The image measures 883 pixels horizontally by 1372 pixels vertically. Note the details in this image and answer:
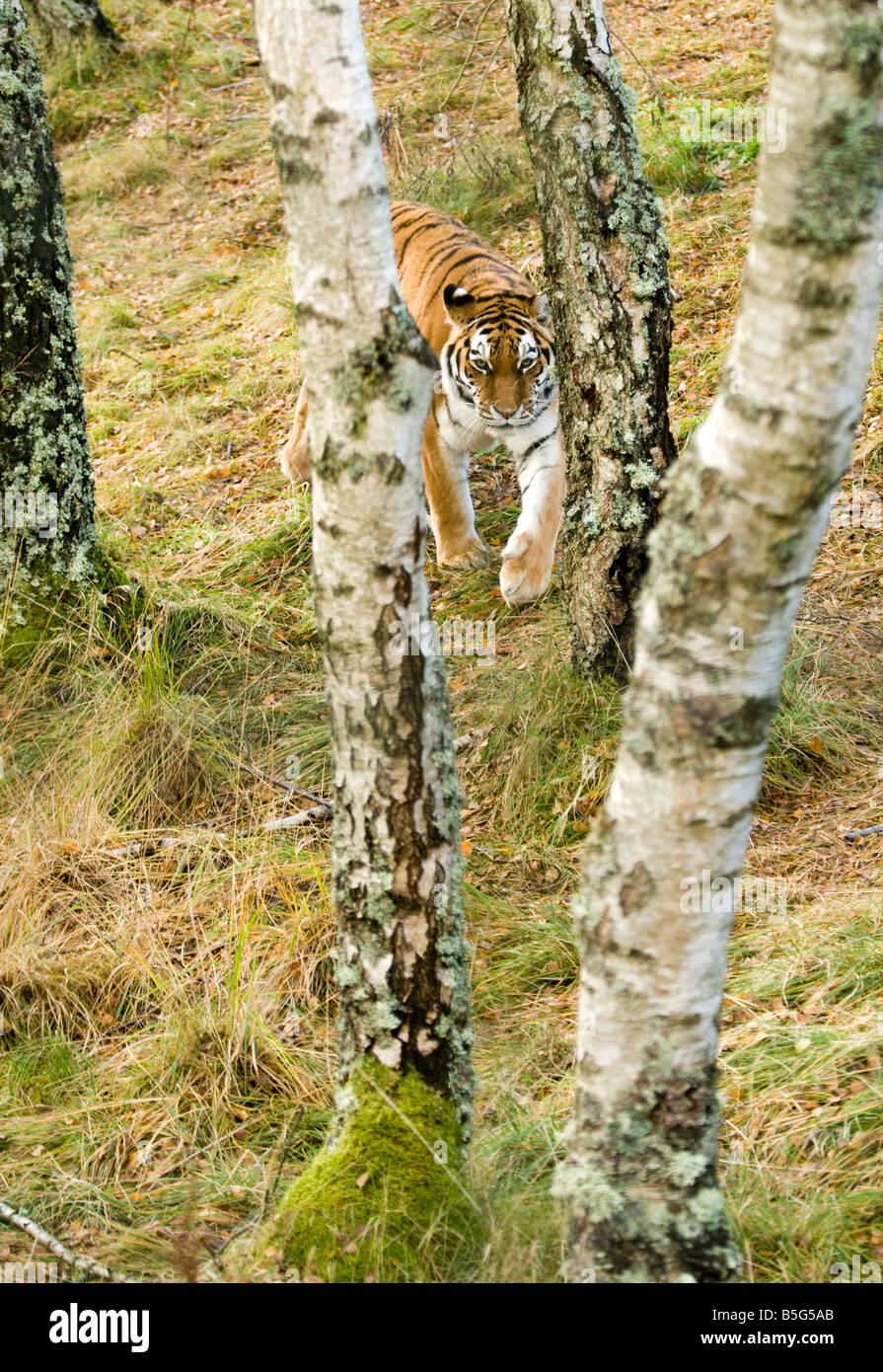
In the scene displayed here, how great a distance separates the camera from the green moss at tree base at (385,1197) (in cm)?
244

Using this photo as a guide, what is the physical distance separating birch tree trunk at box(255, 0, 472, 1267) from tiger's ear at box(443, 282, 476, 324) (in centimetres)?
371

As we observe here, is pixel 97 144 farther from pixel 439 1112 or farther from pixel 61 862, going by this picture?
pixel 439 1112

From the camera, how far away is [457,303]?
232 inches

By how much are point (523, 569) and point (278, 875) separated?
6.45 ft

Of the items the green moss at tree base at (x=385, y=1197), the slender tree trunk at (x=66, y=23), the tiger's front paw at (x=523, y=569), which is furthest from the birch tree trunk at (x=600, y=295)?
the slender tree trunk at (x=66, y=23)

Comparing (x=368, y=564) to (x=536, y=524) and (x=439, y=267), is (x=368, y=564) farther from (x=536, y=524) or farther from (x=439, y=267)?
(x=439, y=267)

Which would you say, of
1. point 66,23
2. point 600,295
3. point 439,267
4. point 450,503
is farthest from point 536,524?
→ point 66,23

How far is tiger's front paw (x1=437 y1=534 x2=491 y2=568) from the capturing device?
5820 mm

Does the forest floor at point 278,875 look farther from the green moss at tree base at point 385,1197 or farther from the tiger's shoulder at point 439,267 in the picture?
the tiger's shoulder at point 439,267

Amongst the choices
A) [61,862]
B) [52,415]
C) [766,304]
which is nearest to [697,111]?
[52,415]

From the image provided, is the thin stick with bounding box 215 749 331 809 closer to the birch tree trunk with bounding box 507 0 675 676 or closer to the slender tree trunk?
the birch tree trunk with bounding box 507 0 675 676

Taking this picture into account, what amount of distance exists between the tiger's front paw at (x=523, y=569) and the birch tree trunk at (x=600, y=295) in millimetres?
675

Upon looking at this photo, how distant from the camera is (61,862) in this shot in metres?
4.05

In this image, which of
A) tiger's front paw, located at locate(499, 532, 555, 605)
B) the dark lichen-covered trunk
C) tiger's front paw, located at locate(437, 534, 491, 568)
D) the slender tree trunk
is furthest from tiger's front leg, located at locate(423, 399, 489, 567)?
the slender tree trunk
